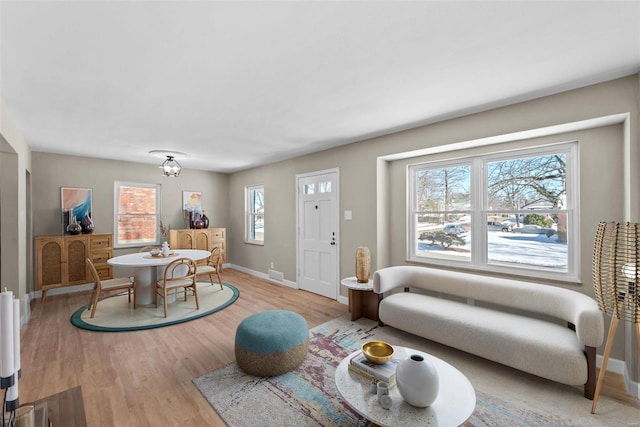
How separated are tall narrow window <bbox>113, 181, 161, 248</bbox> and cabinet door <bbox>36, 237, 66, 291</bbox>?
935 millimetres

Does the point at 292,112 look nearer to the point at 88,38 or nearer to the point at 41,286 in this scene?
the point at 88,38

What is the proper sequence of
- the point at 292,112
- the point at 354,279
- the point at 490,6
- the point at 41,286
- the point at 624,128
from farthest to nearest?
the point at 41,286 → the point at 354,279 → the point at 292,112 → the point at 624,128 → the point at 490,6

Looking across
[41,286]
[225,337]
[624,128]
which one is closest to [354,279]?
[225,337]

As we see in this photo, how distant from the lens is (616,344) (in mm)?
2436

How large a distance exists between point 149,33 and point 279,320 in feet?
7.74

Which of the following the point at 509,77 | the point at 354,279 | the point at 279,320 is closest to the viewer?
the point at 509,77

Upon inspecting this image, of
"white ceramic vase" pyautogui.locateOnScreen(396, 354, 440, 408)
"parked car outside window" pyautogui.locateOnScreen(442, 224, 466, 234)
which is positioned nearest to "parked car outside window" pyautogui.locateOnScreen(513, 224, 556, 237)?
"parked car outside window" pyautogui.locateOnScreen(442, 224, 466, 234)

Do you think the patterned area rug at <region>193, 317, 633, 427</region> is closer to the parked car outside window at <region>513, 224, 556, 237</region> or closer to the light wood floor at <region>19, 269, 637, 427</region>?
the light wood floor at <region>19, 269, 637, 427</region>

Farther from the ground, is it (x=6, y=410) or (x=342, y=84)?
(x=342, y=84)

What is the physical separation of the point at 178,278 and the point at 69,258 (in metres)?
2.20


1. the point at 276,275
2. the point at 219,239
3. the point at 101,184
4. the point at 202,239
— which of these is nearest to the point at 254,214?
the point at 219,239

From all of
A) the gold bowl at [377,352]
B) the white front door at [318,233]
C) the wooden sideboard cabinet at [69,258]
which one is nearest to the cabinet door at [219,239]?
the wooden sideboard cabinet at [69,258]

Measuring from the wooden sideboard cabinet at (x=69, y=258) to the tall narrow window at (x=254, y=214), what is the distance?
8.33ft

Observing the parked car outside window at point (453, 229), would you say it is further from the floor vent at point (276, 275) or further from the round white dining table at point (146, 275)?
the round white dining table at point (146, 275)
